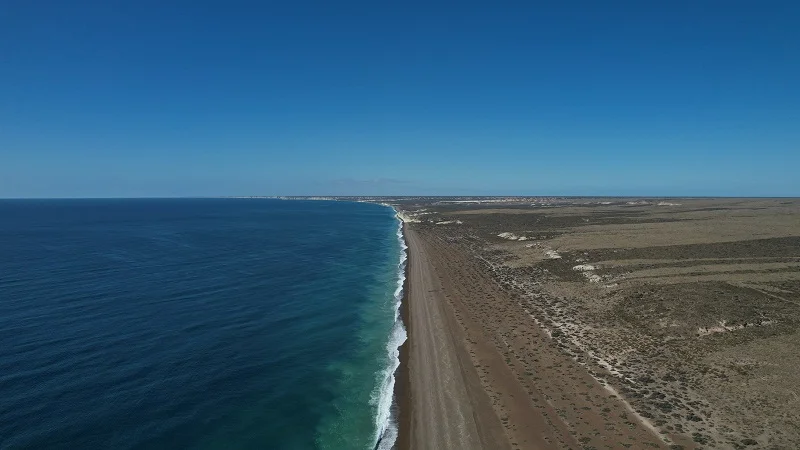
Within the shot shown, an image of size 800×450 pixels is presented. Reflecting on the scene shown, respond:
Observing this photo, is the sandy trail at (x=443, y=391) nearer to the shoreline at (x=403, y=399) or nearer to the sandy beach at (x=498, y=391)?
the sandy beach at (x=498, y=391)

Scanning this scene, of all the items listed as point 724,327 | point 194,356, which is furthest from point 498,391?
point 194,356

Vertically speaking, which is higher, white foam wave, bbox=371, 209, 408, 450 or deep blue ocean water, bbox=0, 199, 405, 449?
deep blue ocean water, bbox=0, 199, 405, 449

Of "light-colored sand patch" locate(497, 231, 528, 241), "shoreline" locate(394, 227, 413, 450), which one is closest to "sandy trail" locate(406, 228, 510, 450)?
"shoreline" locate(394, 227, 413, 450)

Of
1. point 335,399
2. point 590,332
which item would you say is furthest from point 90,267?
point 590,332

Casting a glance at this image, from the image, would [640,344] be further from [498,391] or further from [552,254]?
[552,254]

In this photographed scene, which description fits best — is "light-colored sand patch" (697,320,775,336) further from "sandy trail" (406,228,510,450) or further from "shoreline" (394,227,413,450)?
"shoreline" (394,227,413,450)
